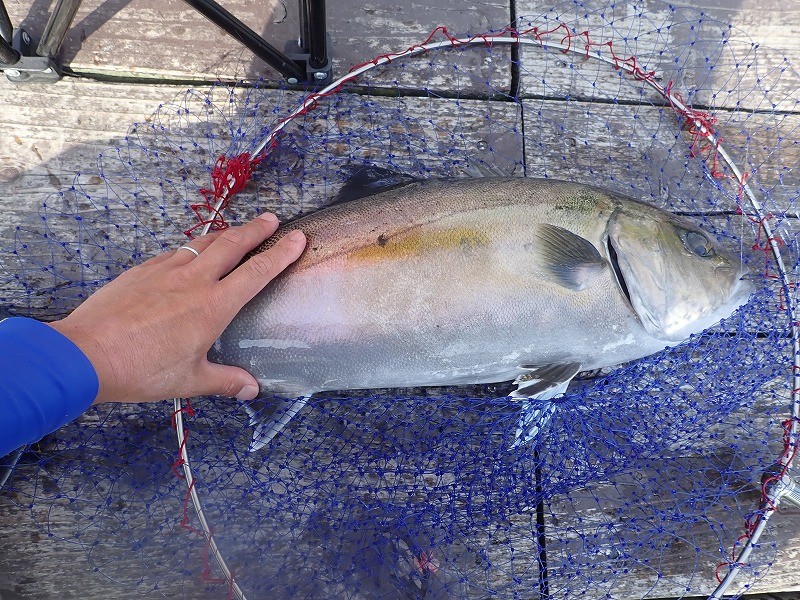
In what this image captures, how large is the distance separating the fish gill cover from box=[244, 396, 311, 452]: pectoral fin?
0.76 feet

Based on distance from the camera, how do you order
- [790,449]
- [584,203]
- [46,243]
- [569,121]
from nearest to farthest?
[584,203]
[790,449]
[46,243]
[569,121]

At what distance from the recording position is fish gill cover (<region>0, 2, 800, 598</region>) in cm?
224

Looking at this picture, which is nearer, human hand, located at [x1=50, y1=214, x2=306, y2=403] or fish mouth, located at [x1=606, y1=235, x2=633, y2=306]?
human hand, located at [x1=50, y1=214, x2=306, y2=403]

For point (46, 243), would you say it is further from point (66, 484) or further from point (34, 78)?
point (66, 484)

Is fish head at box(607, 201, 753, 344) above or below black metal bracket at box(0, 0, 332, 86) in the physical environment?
below

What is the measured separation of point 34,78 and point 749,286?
302cm

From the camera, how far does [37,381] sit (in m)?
1.33

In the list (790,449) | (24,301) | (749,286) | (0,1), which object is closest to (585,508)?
(790,449)

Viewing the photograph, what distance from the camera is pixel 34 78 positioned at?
2307 millimetres

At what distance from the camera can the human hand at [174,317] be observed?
1558 mm

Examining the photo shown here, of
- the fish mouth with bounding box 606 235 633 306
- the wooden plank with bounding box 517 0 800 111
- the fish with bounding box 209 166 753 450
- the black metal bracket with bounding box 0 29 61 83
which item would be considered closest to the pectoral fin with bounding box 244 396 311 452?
the fish with bounding box 209 166 753 450

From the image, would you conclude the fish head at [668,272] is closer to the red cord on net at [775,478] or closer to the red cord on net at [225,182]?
the red cord on net at [775,478]

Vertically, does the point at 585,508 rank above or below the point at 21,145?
below

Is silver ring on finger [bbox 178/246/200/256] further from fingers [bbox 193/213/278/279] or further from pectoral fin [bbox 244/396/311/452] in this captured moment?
pectoral fin [bbox 244/396/311/452]
